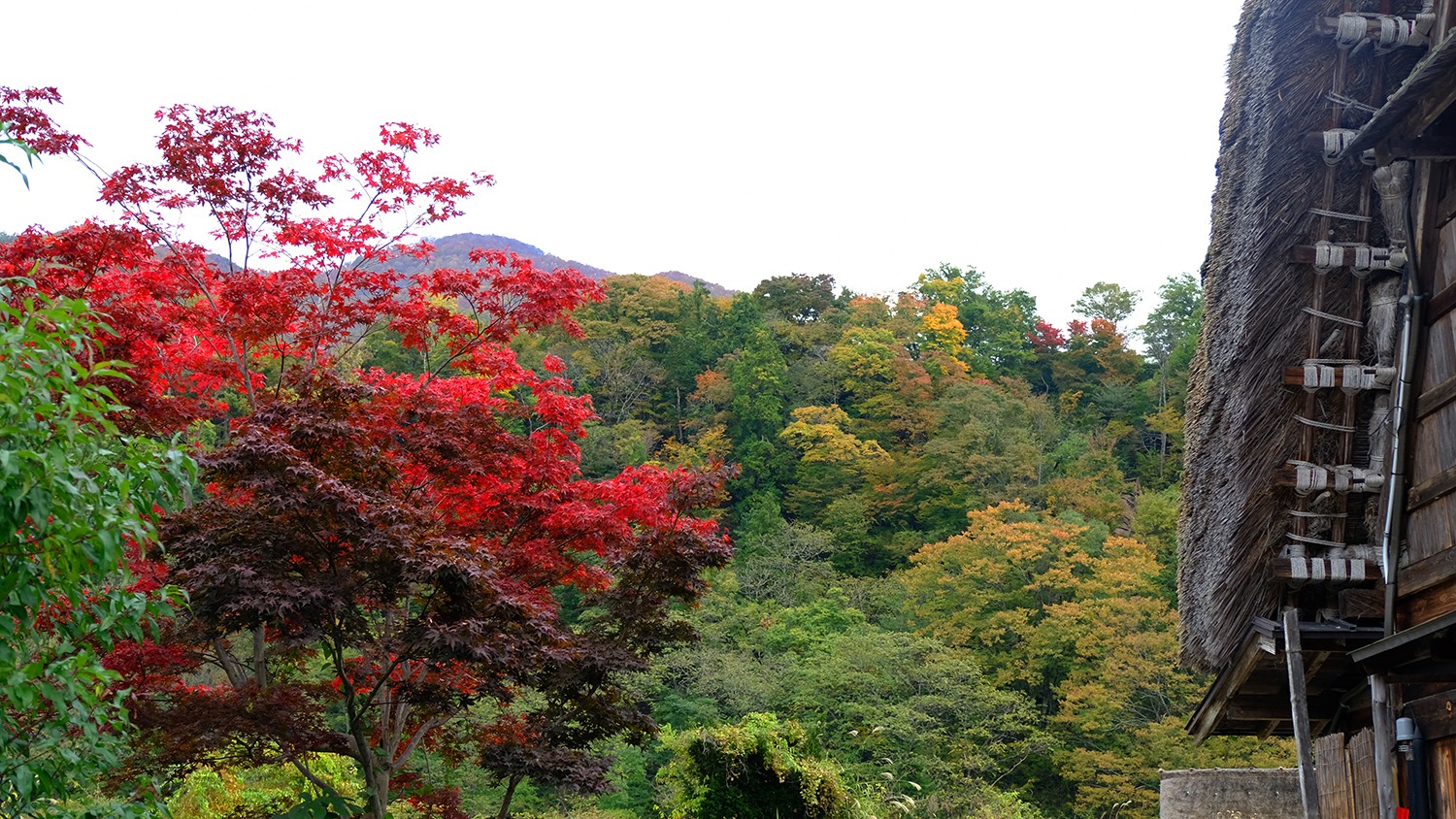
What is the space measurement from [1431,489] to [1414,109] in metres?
1.43

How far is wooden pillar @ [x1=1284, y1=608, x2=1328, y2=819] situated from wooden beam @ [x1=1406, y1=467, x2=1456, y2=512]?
0.64m

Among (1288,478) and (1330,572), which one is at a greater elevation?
(1288,478)

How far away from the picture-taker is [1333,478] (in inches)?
173

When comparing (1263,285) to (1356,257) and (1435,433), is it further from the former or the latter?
(1435,433)

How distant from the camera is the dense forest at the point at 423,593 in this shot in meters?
2.85

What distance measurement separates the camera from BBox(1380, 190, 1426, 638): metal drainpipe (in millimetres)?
4090

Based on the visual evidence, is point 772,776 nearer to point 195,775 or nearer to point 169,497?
point 195,775

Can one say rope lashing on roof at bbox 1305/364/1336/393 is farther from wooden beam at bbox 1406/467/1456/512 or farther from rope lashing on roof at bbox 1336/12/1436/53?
rope lashing on roof at bbox 1336/12/1436/53

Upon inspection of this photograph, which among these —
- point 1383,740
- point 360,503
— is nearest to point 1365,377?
point 1383,740

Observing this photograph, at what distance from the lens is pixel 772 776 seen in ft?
32.3

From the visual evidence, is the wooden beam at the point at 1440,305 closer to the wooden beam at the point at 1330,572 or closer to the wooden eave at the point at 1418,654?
the wooden beam at the point at 1330,572

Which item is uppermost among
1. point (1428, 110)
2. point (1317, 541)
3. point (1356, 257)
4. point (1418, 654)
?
point (1428, 110)

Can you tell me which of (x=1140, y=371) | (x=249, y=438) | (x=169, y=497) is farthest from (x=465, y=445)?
(x=1140, y=371)

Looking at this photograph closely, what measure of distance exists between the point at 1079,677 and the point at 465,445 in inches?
569
